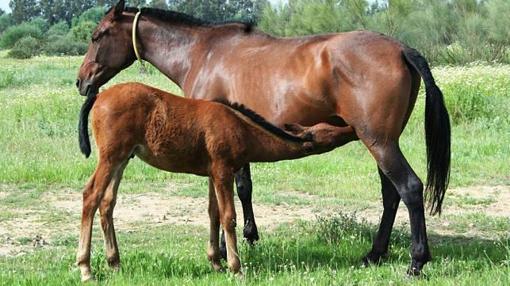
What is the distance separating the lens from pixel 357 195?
384 inches

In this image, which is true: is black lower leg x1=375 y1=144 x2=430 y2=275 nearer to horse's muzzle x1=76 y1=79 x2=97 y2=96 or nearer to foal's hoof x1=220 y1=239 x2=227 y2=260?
foal's hoof x1=220 y1=239 x2=227 y2=260

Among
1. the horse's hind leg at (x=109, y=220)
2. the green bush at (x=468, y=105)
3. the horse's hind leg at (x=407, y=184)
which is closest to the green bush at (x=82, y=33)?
the green bush at (x=468, y=105)

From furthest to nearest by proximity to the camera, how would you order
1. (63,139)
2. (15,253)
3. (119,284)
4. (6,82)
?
(6,82) < (63,139) < (15,253) < (119,284)

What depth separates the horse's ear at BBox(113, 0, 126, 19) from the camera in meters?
7.54

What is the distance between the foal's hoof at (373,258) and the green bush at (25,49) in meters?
48.2

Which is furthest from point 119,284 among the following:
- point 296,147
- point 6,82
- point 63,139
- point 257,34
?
point 6,82

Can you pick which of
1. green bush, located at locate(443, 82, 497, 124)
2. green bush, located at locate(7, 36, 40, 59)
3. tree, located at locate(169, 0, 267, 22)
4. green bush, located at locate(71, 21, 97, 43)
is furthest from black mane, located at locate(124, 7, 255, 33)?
tree, located at locate(169, 0, 267, 22)

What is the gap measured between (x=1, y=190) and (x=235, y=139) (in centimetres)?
530

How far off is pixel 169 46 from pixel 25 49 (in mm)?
49320

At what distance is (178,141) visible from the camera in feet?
19.0

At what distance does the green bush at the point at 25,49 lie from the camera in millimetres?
51688

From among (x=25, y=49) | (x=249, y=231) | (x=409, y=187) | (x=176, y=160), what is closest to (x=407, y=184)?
(x=409, y=187)

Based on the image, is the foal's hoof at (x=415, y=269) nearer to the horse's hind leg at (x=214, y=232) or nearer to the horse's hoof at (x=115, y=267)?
the horse's hind leg at (x=214, y=232)

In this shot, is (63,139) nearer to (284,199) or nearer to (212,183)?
(284,199)
